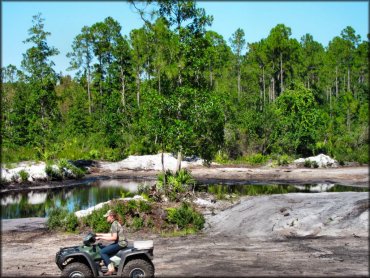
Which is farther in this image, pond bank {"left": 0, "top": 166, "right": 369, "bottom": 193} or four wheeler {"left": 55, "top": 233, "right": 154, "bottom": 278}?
pond bank {"left": 0, "top": 166, "right": 369, "bottom": 193}

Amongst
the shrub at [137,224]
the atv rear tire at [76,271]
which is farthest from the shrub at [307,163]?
the atv rear tire at [76,271]

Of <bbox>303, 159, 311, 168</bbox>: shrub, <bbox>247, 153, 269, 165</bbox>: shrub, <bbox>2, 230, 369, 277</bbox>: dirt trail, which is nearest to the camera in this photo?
<bbox>2, 230, 369, 277</bbox>: dirt trail

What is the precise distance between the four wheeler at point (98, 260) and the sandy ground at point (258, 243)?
139 centimetres

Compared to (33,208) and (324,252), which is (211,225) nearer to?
(324,252)

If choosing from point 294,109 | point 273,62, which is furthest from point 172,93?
point 273,62

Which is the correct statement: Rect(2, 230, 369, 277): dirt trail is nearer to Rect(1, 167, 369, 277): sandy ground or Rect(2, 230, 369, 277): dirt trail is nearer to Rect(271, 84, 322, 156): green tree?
Rect(1, 167, 369, 277): sandy ground

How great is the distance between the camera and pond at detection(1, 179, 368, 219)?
29109mm

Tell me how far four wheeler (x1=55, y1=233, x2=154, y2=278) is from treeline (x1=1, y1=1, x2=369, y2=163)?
1668 centimetres

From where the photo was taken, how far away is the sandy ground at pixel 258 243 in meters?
13.6

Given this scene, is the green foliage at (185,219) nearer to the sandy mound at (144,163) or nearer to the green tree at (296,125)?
the sandy mound at (144,163)

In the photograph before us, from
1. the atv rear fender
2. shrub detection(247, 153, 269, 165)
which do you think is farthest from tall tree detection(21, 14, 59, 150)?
the atv rear fender

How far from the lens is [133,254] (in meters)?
11.6

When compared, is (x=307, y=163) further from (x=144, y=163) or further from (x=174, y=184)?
(x=174, y=184)

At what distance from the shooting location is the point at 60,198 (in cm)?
3372
